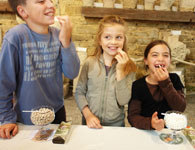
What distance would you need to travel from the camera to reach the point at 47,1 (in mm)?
1018

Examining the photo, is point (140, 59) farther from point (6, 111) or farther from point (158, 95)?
point (6, 111)

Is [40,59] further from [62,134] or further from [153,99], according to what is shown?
[153,99]

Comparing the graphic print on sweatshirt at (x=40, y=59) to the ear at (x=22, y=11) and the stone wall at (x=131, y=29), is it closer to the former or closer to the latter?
the ear at (x=22, y=11)

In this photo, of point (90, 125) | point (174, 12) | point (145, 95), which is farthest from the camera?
point (174, 12)

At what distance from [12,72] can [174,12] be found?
11.4ft

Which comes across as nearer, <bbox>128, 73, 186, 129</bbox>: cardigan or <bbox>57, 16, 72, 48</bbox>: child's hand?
<bbox>57, 16, 72, 48</bbox>: child's hand

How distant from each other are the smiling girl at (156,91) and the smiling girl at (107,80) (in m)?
0.09

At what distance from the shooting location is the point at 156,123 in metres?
0.97

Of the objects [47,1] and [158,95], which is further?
[158,95]

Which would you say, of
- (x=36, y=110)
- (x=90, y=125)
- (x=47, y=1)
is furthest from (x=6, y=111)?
(x=47, y=1)

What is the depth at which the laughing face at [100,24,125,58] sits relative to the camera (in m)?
1.25

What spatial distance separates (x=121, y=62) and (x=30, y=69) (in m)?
0.56

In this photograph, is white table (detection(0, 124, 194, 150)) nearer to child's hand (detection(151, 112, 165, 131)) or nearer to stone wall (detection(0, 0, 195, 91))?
child's hand (detection(151, 112, 165, 131))

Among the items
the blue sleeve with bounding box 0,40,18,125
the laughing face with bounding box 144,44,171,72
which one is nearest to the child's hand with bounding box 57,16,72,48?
the blue sleeve with bounding box 0,40,18,125
